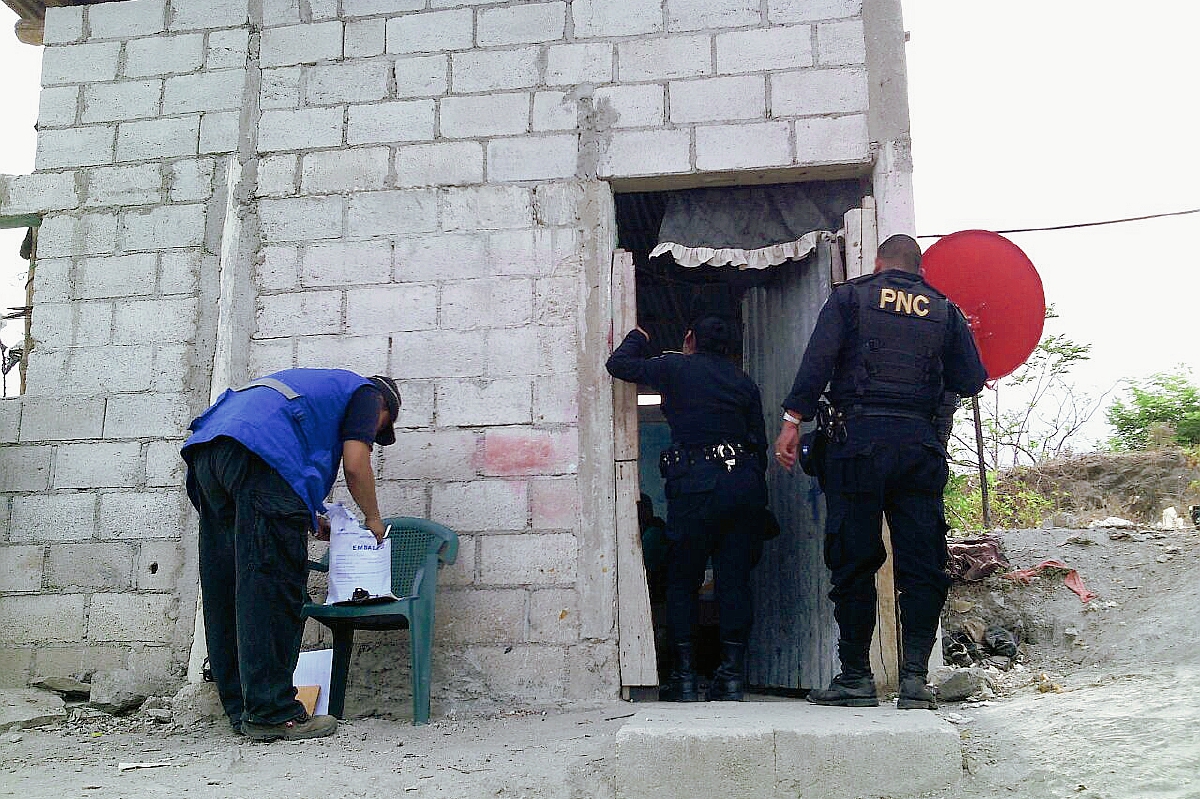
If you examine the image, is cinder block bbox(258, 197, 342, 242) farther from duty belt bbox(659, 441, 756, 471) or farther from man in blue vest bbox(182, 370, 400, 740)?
duty belt bbox(659, 441, 756, 471)

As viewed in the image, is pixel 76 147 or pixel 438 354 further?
pixel 76 147

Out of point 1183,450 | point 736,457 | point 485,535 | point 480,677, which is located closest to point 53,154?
point 485,535

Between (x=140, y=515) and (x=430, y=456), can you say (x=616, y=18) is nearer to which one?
(x=430, y=456)

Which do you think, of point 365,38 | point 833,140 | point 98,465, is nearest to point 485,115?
point 365,38

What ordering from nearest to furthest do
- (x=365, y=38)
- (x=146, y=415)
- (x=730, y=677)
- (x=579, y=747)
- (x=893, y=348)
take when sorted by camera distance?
(x=579, y=747) → (x=893, y=348) → (x=730, y=677) → (x=146, y=415) → (x=365, y=38)

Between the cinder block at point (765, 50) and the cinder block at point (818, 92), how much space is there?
64 millimetres

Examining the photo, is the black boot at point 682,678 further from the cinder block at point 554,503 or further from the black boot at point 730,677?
the cinder block at point 554,503

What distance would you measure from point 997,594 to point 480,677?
2.83m

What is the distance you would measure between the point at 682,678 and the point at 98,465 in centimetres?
284

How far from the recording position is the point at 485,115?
194 inches

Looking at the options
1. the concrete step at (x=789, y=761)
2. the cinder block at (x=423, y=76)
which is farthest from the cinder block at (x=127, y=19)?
the concrete step at (x=789, y=761)

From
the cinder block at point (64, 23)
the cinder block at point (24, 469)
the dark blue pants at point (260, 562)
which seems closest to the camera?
the dark blue pants at point (260, 562)

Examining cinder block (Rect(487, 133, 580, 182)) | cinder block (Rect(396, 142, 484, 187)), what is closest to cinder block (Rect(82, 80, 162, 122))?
cinder block (Rect(396, 142, 484, 187))

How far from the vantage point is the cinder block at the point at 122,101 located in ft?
17.1
